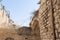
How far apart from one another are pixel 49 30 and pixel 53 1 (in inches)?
53.6

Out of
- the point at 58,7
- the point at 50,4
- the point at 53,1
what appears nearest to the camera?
the point at 58,7

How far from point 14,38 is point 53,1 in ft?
34.1

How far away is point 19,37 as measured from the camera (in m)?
16.2

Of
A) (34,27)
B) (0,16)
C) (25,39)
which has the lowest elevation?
(25,39)

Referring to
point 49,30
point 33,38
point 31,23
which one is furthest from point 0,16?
point 49,30

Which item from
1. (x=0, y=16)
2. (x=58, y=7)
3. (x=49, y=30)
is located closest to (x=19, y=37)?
(x=0, y=16)

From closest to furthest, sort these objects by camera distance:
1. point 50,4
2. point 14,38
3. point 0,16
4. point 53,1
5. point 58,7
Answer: point 58,7, point 53,1, point 50,4, point 14,38, point 0,16

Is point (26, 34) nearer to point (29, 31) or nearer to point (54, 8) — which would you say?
point (29, 31)

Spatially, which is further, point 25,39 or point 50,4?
point 25,39

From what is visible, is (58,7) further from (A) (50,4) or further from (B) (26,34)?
(B) (26,34)

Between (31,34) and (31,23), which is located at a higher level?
(31,23)

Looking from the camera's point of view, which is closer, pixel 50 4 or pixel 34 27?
pixel 50 4

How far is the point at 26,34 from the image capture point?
16.7m

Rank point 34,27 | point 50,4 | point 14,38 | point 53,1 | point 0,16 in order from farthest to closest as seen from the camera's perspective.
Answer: point 0,16, point 34,27, point 14,38, point 50,4, point 53,1
